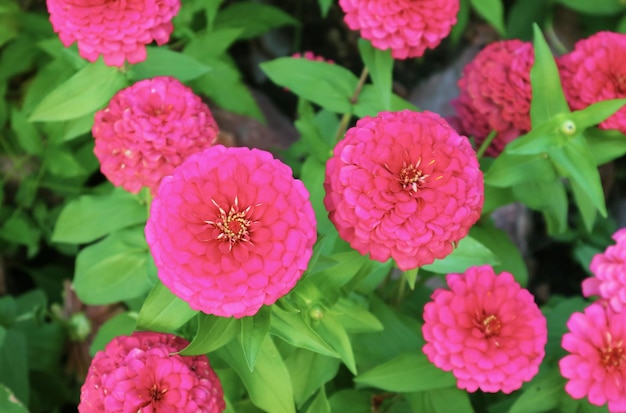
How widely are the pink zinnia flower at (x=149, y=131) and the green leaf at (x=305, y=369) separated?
408mm

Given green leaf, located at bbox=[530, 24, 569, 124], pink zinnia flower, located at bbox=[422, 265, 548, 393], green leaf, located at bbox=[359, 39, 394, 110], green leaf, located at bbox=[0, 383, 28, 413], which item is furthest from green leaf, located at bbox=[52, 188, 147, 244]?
green leaf, located at bbox=[530, 24, 569, 124]

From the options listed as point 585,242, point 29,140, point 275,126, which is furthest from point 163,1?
point 585,242

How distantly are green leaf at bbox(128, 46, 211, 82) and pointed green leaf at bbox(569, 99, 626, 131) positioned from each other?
0.69m

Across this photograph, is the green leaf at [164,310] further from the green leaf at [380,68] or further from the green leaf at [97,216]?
the green leaf at [380,68]

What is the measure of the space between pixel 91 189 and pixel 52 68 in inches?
12.2

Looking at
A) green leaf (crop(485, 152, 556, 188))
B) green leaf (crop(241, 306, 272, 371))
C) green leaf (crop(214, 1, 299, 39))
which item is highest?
green leaf (crop(485, 152, 556, 188))

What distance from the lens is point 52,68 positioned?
1.55m

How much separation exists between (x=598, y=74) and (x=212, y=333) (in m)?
0.83

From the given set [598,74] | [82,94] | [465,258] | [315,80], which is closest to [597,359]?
[465,258]

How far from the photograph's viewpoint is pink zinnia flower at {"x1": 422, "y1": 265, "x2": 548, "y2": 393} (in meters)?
1.04

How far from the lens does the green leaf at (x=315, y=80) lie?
139 centimetres

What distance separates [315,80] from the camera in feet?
4.63

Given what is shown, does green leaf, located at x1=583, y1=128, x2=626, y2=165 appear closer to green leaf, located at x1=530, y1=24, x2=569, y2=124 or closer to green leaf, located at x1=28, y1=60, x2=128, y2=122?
green leaf, located at x1=530, y1=24, x2=569, y2=124

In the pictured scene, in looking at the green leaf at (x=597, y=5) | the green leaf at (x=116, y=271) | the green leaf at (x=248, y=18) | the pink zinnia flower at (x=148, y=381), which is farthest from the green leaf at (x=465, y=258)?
the green leaf at (x=597, y=5)
